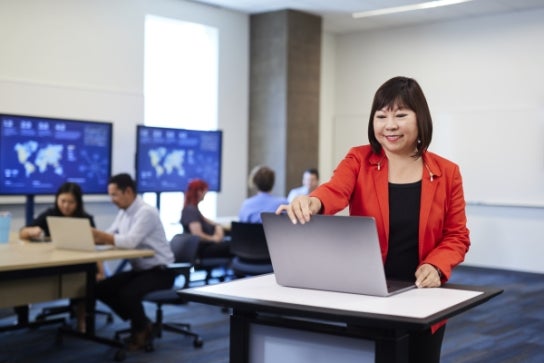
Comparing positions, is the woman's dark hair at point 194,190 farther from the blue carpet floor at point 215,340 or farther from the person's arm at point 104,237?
the person's arm at point 104,237

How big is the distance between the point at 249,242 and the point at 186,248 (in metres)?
0.74

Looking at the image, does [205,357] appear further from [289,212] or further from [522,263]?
[522,263]

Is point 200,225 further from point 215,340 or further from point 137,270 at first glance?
point 137,270

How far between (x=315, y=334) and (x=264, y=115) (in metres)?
7.36

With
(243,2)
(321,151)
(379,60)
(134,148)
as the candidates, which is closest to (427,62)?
(379,60)

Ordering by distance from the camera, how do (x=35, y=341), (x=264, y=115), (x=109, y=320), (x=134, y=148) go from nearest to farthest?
(x=35, y=341) → (x=109, y=320) → (x=134, y=148) → (x=264, y=115)

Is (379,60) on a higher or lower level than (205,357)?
higher

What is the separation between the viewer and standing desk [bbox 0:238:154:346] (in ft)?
13.7

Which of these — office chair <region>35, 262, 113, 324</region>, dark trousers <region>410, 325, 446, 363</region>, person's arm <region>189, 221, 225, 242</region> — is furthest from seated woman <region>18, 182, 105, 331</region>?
dark trousers <region>410, 325, 446, 363</region>

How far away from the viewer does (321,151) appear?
10195mm

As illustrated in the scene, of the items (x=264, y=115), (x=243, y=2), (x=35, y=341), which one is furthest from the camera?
(x=264, y=115)

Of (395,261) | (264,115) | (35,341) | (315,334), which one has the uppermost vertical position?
(264,115)

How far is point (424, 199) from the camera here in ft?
6.73

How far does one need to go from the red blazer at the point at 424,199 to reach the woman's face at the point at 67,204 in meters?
3.62
